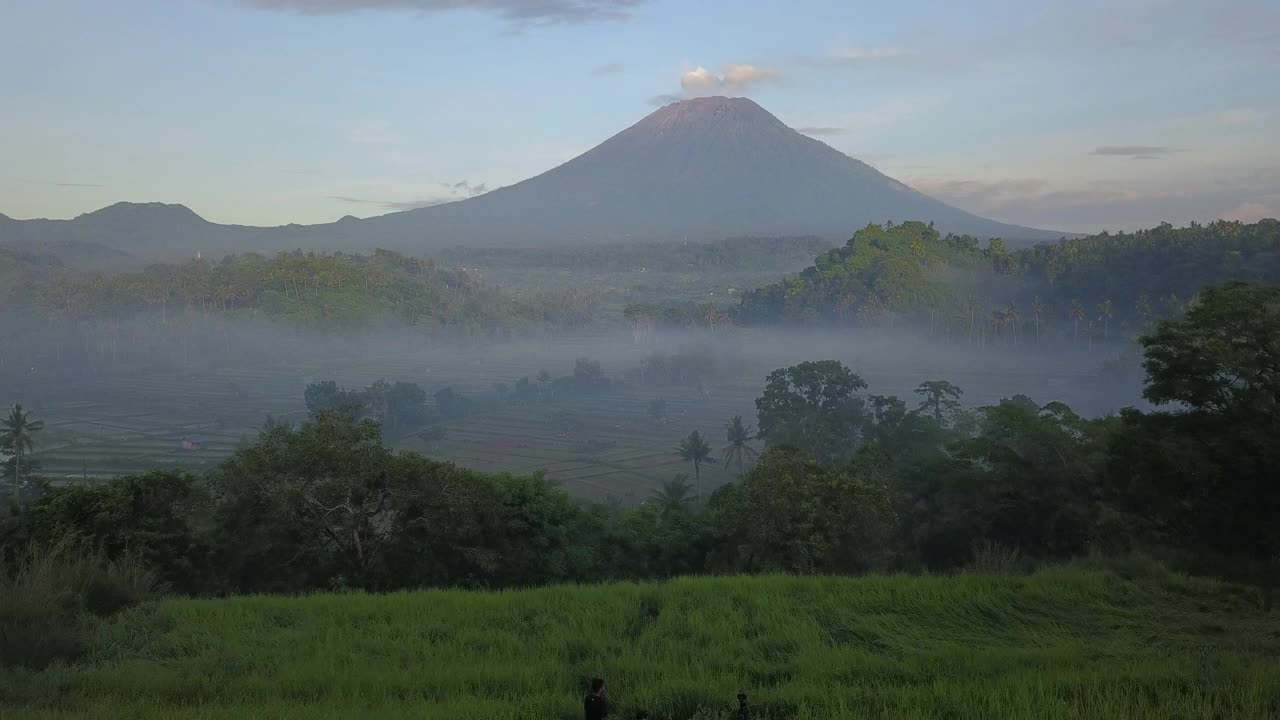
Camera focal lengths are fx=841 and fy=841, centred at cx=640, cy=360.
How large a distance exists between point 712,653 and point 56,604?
694 centimetres

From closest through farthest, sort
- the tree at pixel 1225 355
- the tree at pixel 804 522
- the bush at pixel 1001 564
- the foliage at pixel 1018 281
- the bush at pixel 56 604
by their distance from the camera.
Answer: the bush at pixel 56 604 < the bush at pixel 1001 564 < the tree at pixel 1225 355 < the tree at pixel 804 522 < the foliage at pixel 1018 281

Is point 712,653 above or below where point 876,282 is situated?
below

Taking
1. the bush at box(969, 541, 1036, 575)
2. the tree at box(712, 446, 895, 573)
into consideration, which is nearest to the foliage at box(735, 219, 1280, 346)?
the tree at box(712, 446, 895, 573)

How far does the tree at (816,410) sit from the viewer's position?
159 feet

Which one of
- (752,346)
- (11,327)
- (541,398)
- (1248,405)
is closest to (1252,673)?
(1248,405)

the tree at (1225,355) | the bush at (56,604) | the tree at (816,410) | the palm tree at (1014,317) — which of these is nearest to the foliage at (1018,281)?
the palm tree at (1014,317)

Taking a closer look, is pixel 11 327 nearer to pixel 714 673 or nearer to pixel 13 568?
pixel 13 568

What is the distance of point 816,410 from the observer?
5103 cm

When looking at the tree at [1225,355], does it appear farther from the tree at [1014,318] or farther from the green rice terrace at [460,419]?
the tree at [1014,318]

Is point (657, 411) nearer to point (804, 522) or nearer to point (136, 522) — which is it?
point (804, 522)

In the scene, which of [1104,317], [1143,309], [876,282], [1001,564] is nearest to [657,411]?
[1143,309]

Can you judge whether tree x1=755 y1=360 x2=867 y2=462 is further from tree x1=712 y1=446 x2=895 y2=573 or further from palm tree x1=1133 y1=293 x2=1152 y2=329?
palm tree x1=1133 y1=293 x2=1152 y2=329

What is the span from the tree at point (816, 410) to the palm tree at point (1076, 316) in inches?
2556

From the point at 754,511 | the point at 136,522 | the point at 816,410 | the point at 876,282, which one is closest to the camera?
the point at 136,522
